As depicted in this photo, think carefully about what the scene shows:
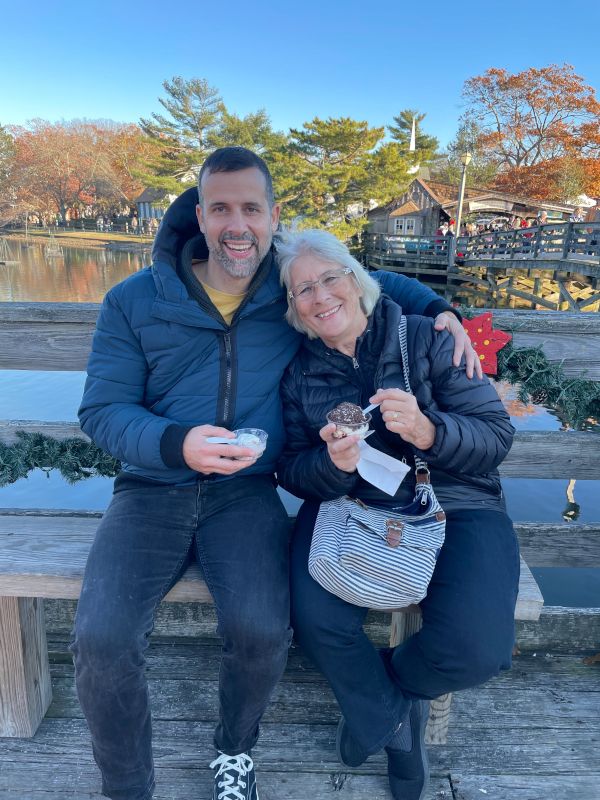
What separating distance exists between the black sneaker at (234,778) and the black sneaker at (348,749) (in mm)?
304

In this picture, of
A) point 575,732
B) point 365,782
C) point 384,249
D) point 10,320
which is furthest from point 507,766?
point 384,249

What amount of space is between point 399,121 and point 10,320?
2783 inches

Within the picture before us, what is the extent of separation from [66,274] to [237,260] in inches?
1141

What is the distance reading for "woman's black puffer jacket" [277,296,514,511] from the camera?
1854 millimetres

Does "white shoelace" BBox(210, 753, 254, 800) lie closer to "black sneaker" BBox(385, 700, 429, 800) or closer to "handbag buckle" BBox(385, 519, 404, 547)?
"black sneaker" BBox(385, 700, 429, 800)

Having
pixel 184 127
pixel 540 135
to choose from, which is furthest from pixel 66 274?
pixel 540 135

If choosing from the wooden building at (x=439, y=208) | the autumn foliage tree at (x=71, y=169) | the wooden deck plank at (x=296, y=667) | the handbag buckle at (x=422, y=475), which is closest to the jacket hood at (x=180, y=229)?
the handbag buckle at (x=422, y=475)

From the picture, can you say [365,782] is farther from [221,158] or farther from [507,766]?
[221,158]

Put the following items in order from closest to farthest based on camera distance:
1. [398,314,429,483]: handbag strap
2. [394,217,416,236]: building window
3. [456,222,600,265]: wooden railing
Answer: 1. [398,314,429,483]: handbag strap
2. [456,222,600,265]: wooden railing
3. [394,217,416,236]: building window

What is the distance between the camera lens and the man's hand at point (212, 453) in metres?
1.77

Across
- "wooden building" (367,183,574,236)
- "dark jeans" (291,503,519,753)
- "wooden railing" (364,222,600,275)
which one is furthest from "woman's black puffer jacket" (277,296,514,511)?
"wooden building" (367,183,574,236)

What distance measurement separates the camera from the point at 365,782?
179cm

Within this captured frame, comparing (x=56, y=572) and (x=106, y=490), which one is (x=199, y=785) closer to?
(x=56, y=572)

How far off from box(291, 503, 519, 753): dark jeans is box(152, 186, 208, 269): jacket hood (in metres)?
1.41
